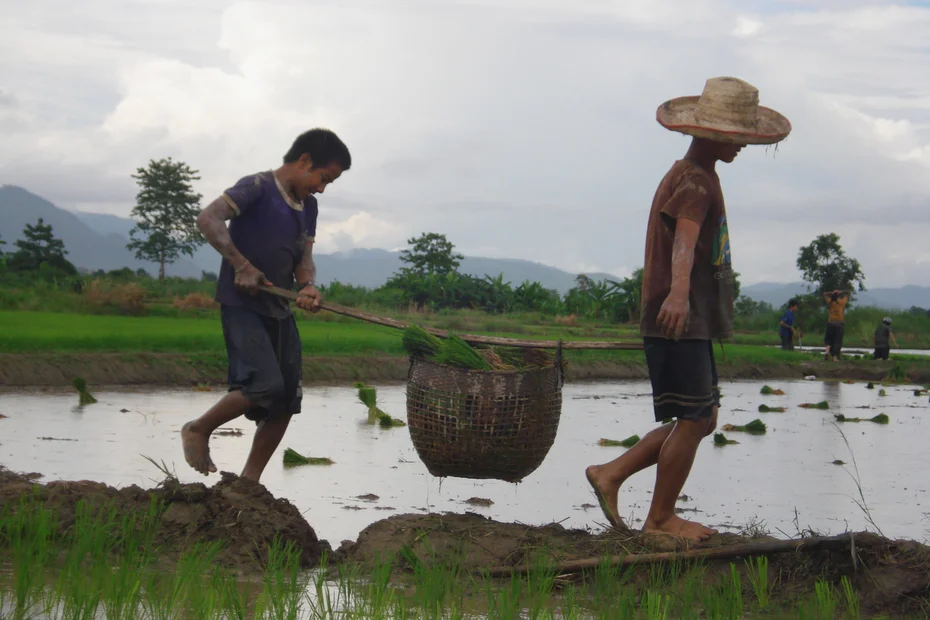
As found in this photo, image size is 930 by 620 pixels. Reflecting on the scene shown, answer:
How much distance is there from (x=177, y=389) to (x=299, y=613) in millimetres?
8320

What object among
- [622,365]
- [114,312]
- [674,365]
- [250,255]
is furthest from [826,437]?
[114,312]

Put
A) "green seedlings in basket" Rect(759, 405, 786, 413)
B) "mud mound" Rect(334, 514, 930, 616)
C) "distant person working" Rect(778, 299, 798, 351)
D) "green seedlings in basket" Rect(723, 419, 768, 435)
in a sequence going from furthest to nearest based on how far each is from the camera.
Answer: "distant person working" Rect(778, 299, 798, 351), "green seedlings in basket" Rect(759, 405, 786, 413), "green seedlings in basket" Rect(723, 419, 768, 435), "mud mound" Rect(334, 514, 930, 616)

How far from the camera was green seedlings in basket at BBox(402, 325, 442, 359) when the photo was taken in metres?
4.59

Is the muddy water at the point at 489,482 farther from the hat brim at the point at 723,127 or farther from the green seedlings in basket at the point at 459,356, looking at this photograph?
the hat brim at the point at 723,127

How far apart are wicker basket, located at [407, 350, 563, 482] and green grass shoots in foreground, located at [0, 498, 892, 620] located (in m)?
0.45

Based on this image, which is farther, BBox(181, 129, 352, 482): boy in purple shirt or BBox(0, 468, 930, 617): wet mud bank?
BBox(181, 129, 352, 482): boy in purple shirt

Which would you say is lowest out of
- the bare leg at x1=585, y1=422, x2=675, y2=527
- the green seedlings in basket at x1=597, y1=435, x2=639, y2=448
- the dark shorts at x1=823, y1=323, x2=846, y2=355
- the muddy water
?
the muddy water

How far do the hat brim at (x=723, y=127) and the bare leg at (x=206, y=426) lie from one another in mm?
2099

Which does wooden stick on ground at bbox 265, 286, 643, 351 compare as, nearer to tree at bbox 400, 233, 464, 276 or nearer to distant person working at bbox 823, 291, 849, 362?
distant person working at bbox 823, 291, 849, 362

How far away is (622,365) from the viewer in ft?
57.8

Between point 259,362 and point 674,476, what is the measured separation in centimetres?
177

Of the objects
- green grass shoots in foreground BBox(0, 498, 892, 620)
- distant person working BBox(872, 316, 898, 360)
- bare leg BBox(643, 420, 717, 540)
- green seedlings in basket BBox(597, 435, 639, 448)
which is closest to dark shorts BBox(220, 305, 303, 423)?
green grass shoots in foreground BBox(0, 498, 892, 620)

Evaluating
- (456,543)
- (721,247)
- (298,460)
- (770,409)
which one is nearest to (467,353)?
(456,543)

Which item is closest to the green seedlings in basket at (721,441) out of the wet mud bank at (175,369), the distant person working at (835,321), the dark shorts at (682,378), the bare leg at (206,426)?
the wet mud bank at (175,369)
